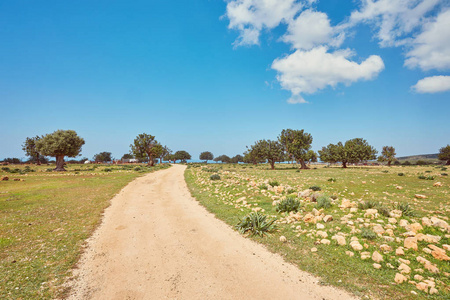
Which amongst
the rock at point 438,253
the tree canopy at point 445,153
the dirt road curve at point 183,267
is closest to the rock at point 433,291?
the rock at point 438,253

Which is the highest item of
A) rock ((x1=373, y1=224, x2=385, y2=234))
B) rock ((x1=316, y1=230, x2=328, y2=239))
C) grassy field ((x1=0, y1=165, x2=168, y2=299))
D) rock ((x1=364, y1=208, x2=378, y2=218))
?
rock ((x1=364, y1=208, x2=378, y2=218))

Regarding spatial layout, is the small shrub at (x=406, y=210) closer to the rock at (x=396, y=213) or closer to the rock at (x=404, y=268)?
the rock at (x=396, y=213)

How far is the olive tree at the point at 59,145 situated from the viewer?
153 feet

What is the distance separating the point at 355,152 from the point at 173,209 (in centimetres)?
7082

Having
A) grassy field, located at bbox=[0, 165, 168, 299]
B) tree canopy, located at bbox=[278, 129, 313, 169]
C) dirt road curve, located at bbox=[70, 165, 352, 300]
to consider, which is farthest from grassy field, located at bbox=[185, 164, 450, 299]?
tree canopy, located at bbox=[278, 129, 313, 169]

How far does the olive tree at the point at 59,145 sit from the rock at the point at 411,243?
204 feet

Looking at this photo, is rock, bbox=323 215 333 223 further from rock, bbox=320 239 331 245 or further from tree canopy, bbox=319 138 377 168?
tree canopy, bbox=319 138 377 168

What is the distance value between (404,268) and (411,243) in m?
1.67

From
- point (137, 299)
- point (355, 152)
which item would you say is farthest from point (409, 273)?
point (355, 152)

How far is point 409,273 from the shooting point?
5.75 metres

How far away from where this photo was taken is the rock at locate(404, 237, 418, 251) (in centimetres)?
682

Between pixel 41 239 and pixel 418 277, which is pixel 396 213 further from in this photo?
pixel 41 239

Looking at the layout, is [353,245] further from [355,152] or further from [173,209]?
[355,152]

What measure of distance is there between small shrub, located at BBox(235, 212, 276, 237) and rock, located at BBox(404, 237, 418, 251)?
194 inches
